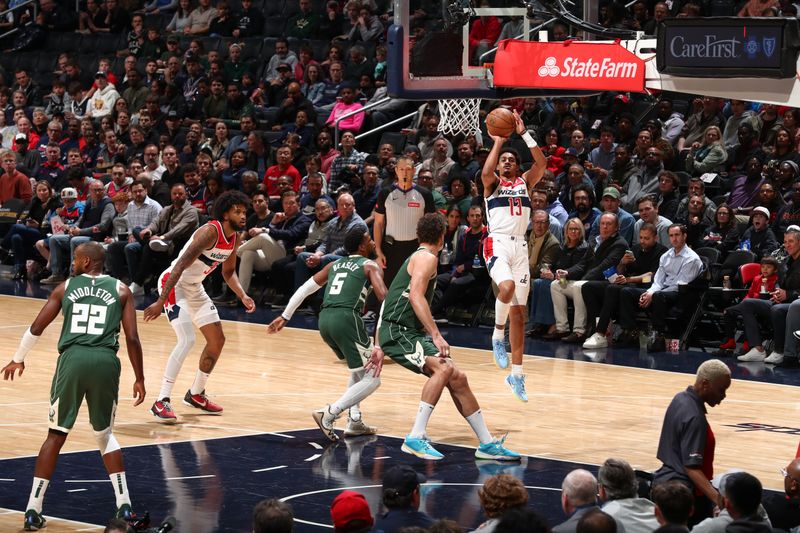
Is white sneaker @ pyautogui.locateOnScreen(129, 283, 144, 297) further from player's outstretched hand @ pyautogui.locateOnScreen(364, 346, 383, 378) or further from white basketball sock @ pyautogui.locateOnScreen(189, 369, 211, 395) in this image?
player's outstretched hand @ pyautogui.locateOnScreen(364, 346, 383, 378)

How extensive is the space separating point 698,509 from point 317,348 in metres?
8.06

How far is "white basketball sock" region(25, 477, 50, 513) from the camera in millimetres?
7188

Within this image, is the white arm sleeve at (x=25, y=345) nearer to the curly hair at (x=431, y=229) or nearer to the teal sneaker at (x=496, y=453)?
the curly hair at (x=431, y=229)

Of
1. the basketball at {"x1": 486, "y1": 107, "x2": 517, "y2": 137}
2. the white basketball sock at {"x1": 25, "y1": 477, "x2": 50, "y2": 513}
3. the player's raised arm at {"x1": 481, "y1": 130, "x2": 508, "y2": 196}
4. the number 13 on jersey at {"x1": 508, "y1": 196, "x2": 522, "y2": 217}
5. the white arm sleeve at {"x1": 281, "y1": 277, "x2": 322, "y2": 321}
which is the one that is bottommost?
the white basketball sock at {"x1": 25, "y1": 477, "x2": 50, "y2": 513}

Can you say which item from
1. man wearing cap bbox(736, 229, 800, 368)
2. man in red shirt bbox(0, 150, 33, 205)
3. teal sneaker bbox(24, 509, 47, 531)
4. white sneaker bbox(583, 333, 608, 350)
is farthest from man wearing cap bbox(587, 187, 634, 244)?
man in red shirt bbox(0, 150, 33, 205)

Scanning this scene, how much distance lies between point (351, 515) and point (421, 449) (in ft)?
12.5

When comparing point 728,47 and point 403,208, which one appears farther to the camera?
point 403,208

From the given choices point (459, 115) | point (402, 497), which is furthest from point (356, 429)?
point (459, 115)

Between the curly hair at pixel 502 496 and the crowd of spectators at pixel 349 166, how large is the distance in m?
6.03

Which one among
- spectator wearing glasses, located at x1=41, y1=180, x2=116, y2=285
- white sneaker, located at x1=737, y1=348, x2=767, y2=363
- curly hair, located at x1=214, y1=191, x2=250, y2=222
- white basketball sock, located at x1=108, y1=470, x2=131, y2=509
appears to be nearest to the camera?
white basketball sock, located at x1=108, y1=470, x2=131, y2=509

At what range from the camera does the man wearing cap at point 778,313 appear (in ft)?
44.9

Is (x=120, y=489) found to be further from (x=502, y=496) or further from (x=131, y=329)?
(x=502, y=496)

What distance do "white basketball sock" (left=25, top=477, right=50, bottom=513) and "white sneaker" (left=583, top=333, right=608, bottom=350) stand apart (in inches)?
331

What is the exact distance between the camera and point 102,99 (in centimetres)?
2278
